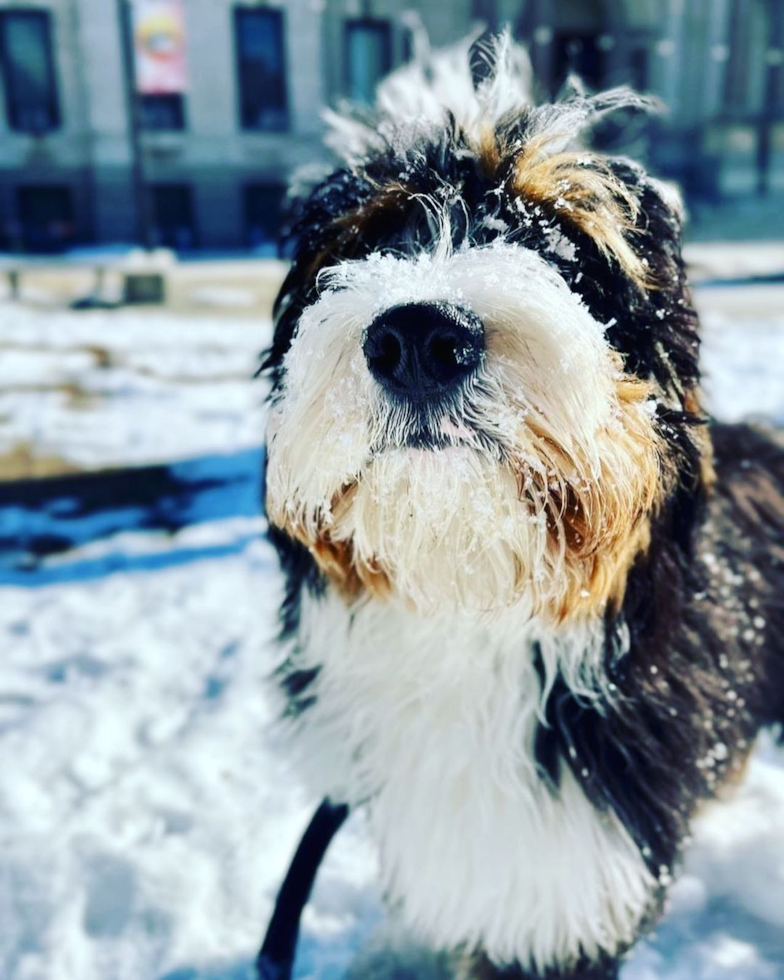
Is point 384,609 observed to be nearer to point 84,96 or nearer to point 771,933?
point 771,933

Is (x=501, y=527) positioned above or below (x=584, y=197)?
below

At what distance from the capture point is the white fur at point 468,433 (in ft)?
4.12

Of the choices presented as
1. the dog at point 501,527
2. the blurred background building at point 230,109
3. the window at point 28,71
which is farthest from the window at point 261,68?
the dog at point 501,527

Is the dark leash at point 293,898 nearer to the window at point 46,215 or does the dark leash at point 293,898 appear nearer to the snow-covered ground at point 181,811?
the snow-covered ground at point 181,811

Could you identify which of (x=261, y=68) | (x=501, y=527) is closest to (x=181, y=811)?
(x=501, y=527)

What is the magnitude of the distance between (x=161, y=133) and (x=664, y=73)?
10.7 meters

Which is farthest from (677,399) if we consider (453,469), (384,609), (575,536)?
(384,609)

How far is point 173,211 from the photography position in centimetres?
1711

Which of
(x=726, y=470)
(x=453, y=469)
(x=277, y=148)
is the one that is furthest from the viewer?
(x=277, y=148)

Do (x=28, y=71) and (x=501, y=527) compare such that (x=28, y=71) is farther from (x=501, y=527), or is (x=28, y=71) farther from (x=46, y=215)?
(x=501, y=527)

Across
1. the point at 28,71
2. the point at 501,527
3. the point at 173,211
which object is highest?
the point at 28,71

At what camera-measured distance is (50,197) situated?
16.7m

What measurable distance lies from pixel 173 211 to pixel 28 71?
135 inches

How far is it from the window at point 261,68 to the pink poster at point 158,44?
13.6 feet
